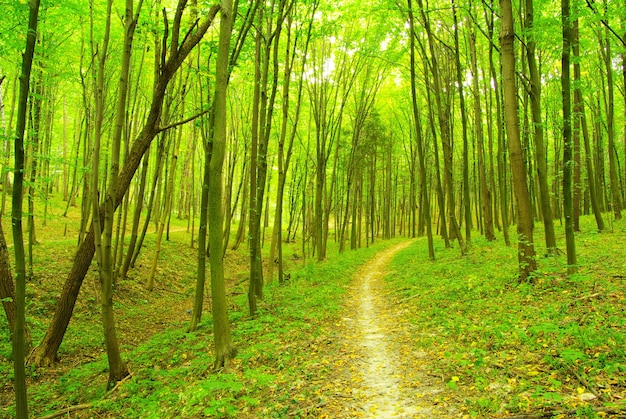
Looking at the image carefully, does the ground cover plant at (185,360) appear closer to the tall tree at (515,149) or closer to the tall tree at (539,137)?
the tall tree at (515,149)

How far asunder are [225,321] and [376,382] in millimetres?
2476

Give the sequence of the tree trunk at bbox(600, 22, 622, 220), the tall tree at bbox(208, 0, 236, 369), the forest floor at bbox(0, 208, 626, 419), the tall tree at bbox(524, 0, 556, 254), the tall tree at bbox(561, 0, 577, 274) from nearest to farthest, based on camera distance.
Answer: the forest floor at bbox(0, 208, 626, 419) → the tall tree at bbox(208, 0, 236, 369) → the tall tree at bbox(561, 0, 577, 274) → the tall tree at bbox(524, 0, 556, 254) → the tree trunk at bbox(600, 22, 622, 220)

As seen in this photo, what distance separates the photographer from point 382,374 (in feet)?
16.4

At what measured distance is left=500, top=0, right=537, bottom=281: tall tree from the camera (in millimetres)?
7570

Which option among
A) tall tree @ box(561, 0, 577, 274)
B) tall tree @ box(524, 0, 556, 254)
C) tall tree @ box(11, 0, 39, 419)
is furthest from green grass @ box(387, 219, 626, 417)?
tall tree @ box(11, 0, 39, 419)

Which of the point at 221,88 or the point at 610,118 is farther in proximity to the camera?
the point at 610,118

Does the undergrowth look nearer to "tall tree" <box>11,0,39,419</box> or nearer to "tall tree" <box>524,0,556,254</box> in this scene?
"tall tree" <box>11,0,39,419</box>

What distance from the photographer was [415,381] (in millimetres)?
4621

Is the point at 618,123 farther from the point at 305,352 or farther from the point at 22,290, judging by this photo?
the point at 22,290

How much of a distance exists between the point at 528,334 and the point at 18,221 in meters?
7.05

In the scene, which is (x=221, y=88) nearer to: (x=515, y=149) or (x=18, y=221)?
(x=18, y=221)

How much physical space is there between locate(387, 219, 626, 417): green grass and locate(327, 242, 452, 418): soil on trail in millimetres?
262

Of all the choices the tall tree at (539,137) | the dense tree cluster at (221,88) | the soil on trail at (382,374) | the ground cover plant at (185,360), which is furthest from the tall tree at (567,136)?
the ground cover plant at (185,360)

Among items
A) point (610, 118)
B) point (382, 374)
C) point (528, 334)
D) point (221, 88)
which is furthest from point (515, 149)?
point (610, 118)
